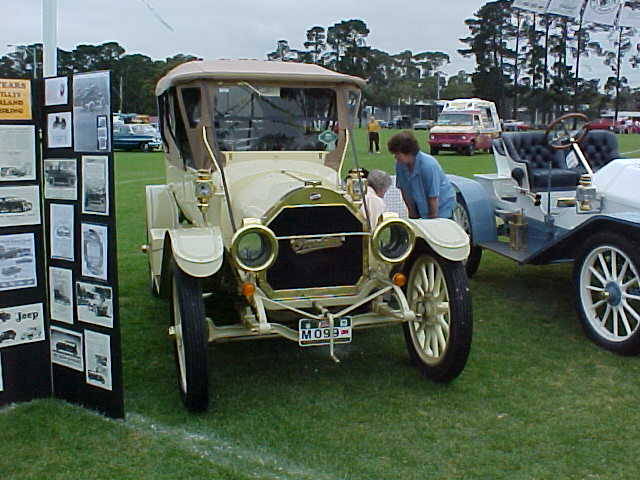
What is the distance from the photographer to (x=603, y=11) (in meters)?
13.8

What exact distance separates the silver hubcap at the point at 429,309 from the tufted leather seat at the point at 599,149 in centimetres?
363

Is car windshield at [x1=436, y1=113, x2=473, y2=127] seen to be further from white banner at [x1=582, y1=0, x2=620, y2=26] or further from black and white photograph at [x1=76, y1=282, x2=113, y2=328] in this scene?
black and white photograph at [x1=76, y1=282, x2=113, y2=328]

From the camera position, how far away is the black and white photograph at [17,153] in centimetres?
405

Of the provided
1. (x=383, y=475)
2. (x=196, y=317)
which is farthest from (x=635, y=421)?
(x=196, y=317)

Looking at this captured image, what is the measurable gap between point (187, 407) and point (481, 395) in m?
1.86

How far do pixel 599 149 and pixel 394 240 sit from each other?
159 inches

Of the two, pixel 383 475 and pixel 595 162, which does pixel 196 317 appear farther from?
pixel 595 162

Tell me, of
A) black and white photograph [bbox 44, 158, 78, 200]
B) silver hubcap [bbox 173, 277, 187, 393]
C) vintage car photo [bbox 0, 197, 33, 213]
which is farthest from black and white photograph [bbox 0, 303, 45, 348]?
silver hubcap [bbox 173, 277, 187, 393]

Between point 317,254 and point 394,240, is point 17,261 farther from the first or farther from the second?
point 394,240

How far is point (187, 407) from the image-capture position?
14.1 feet

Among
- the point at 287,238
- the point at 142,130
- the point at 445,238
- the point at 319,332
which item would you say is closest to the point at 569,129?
the point at 445,238

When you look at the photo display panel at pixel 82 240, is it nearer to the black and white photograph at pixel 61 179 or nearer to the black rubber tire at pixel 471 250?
the black and white photograph at pixel 61 179

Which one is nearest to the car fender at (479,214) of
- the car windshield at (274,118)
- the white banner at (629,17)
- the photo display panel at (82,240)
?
the car windshield at (274,118)

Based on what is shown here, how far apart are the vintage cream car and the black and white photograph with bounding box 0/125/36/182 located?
0.92m
